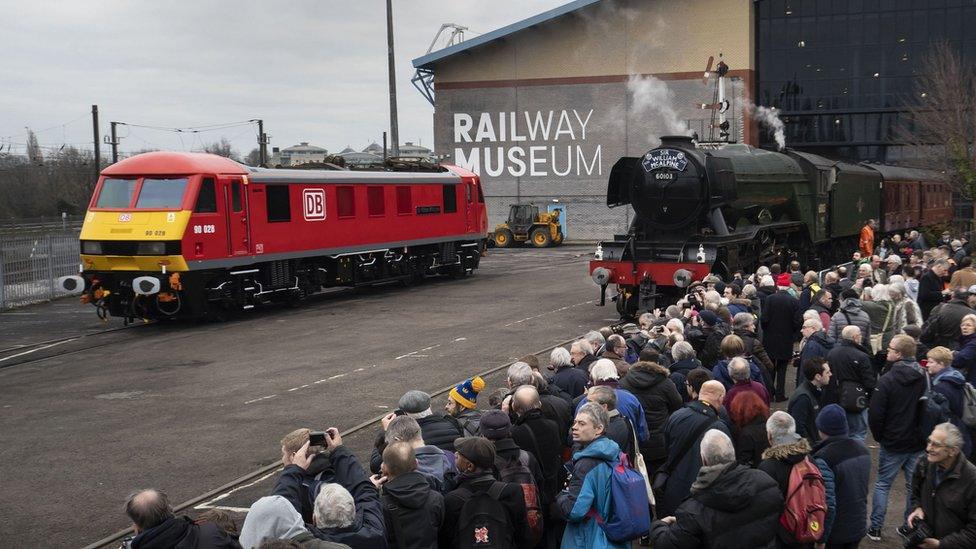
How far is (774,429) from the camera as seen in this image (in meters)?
5.88

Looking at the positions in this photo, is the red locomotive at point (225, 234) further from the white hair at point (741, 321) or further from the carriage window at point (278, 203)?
the white hair at point (741, 321)

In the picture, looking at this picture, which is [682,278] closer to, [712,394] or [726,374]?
[726,374]

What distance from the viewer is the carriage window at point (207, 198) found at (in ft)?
65.2

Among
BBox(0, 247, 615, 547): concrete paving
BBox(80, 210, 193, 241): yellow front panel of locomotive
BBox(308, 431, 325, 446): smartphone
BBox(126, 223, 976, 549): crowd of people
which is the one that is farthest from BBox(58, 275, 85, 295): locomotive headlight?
BBox(308, 431, 325, 446): smartphone

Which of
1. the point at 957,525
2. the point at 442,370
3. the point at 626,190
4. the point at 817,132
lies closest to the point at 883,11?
the point at 817,132

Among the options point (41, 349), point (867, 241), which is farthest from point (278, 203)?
point (867, 241)

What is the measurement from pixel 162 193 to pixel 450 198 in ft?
37.1

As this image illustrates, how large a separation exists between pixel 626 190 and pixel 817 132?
34.6 metres

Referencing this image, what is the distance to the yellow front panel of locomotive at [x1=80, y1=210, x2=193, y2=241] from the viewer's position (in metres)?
19.2

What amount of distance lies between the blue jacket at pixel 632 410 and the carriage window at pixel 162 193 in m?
14.6

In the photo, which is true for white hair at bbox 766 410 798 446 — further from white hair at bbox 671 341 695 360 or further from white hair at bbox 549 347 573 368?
white hair at bbox 549 347 573 368

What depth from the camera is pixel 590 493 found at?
576 cm

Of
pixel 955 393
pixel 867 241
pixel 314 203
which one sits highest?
pixel 314 203

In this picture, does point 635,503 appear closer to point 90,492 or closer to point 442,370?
point 90,492
